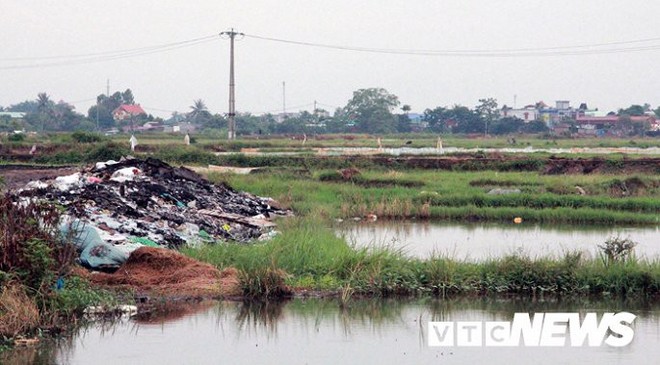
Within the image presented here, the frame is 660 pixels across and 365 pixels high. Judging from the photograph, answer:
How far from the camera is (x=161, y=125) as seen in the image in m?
84.1

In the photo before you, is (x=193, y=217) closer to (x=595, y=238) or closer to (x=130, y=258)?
(x=130, y=258)

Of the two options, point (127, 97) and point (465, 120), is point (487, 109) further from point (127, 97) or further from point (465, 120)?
point (127, 97)

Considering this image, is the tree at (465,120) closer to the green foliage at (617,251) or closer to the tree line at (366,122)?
the tree line at (366,122)

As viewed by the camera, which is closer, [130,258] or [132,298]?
[132,298]

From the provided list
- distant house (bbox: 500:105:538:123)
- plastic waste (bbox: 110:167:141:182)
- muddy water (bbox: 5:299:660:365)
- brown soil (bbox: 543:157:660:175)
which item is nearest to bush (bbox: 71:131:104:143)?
brown soil (bbox: 543:157:660:175)

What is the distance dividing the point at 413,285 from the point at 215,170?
15397 mm

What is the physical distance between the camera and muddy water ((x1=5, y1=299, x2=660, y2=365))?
25.9ft

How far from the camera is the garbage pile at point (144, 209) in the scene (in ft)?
37.0

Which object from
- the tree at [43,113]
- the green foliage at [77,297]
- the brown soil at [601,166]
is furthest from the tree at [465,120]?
the green foliage at [77,297]

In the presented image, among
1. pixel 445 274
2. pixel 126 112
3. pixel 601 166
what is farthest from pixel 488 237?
pixel 126 112

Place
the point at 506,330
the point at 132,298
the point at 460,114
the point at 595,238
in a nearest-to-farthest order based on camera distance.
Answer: the point at 506,330
the point at 132,298
the point at 595,238
the point at 460,114

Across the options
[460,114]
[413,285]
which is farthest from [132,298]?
[460,114]

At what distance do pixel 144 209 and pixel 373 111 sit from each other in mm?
63530

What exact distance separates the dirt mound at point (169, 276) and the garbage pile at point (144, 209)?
338 millimetres
